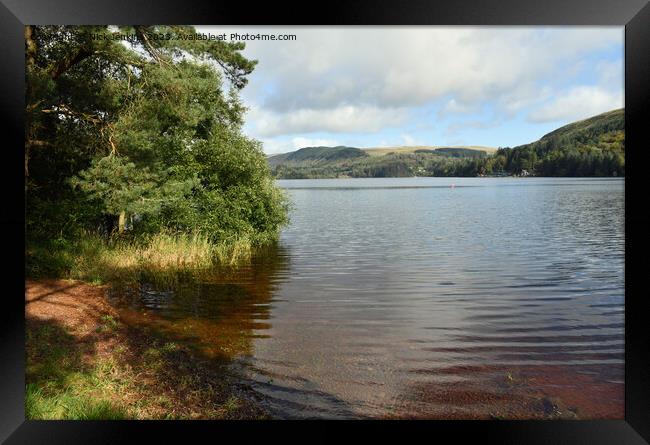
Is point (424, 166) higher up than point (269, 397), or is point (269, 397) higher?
point (424, 166)

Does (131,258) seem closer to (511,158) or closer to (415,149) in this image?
(415,149)

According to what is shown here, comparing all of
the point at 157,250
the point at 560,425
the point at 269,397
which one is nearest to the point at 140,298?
the point at 157,250

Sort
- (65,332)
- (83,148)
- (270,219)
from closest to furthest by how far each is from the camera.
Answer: (65,332), (83,148), (270,219)

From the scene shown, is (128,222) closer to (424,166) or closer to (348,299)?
(348,299)

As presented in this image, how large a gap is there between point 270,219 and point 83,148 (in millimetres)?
8794

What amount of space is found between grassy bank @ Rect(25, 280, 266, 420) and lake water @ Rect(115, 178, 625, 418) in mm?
614

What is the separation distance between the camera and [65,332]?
27.1 feet

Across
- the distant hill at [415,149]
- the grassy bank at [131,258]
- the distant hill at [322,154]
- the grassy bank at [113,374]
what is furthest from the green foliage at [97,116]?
the distant hill at [415,149]

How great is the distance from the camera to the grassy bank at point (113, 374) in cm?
571

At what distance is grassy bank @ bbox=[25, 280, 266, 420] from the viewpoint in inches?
225

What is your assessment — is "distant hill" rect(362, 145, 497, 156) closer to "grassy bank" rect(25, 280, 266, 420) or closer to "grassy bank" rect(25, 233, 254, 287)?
"grassy bank" rect(25, 233, 254, 287)
